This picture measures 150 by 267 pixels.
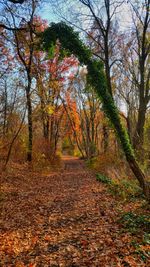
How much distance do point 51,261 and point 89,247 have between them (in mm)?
815

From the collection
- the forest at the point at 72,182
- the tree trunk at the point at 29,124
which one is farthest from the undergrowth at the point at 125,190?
the tree trunk at the point at 29,124

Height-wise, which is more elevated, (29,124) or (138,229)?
(29,124)

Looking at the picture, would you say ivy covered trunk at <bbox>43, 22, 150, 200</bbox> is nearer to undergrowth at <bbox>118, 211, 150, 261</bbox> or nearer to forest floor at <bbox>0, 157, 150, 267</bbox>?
forest floor at <bbox>0, 157, 150, 267</bbox>

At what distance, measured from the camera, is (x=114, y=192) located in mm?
9086

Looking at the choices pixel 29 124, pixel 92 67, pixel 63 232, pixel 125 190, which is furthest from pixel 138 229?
pixel 29 124

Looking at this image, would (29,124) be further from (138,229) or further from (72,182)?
(138,229)

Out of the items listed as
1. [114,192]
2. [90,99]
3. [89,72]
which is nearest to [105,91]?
[89,72]

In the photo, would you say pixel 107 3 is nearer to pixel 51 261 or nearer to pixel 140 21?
pixel 140 21

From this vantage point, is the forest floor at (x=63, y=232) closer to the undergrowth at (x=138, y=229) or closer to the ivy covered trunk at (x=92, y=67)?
the undergrowth at (x=138, y=229)

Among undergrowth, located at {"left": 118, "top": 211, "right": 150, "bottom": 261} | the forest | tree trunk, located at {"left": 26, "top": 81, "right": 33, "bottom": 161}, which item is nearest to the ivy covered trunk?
the forest

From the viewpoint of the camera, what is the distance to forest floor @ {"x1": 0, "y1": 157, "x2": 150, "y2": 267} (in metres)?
3.79

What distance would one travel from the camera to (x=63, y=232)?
5004 millimetres

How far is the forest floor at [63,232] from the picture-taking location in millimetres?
3795

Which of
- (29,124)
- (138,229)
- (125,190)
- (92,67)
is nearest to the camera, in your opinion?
(138,229)
